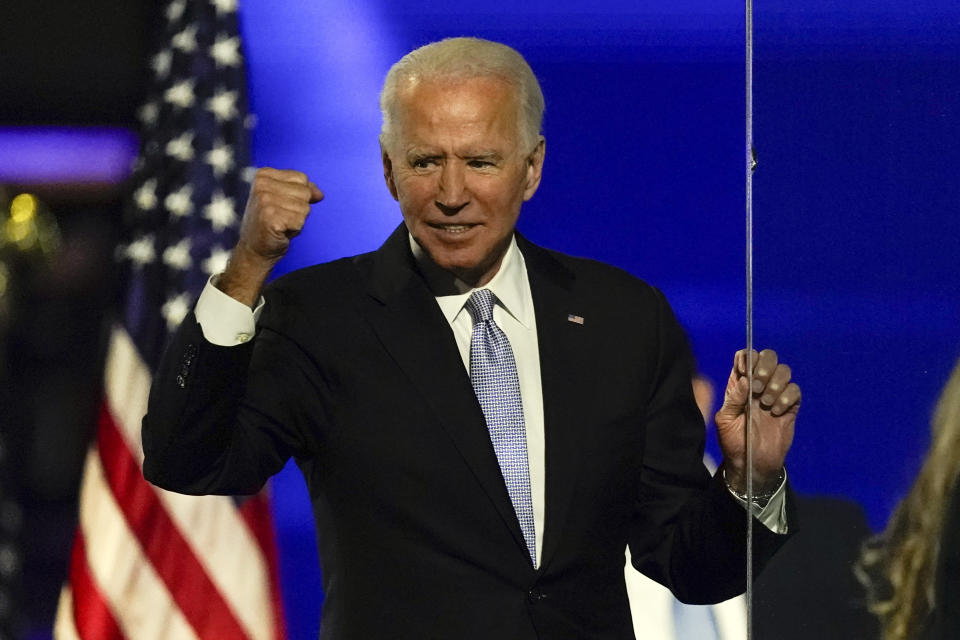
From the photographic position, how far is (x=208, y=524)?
2.51m

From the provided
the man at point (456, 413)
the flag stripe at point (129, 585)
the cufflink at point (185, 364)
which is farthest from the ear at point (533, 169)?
the flag stripe at point (129, 585)

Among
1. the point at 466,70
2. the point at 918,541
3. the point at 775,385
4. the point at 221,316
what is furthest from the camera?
the point at 466,70

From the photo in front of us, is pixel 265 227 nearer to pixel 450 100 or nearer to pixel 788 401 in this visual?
pixel 450 100

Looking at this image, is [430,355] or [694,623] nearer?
[430,355]

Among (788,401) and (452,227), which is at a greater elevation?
(452,227)

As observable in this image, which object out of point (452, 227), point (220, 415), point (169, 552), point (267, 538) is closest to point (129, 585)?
point (169, 552)

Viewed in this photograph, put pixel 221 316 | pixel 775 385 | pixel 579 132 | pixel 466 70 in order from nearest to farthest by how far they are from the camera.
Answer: pixel 775 385 → pixel 221 316 → pixel 466 70 → pixel 579 132

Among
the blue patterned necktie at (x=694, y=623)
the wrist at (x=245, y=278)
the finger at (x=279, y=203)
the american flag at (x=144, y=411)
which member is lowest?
the blue patterned necktie at (x=694, y=623)

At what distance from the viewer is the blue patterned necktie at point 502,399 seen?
4.89 feet

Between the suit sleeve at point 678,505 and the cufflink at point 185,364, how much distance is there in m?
0.58

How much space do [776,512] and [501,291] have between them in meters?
0.44

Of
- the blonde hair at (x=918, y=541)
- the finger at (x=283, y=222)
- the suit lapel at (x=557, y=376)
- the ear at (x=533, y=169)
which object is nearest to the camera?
the blonde hair at (x=918, y=541)

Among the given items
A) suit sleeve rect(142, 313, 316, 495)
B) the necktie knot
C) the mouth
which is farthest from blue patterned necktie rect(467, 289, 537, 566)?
suit sleeve rect(142, 313, 316, 495)

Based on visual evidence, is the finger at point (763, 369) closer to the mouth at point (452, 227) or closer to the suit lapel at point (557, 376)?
the suit lapel at point (557, 376)
